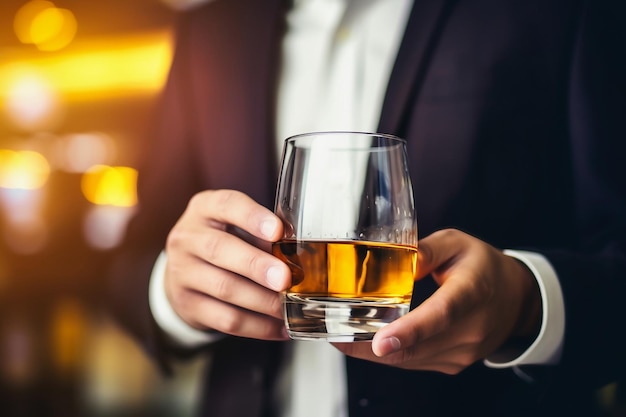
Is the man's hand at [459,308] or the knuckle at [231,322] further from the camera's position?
the knuckle at [231,322]

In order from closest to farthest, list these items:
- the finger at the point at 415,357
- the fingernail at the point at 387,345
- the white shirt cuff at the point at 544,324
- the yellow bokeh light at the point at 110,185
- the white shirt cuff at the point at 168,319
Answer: the fingernail at the point at 387,345 < the finger at the point at 415,357 < the white shirt cuff at the point at 544,324 < the white shirt cuff at the point at 168,319 < the yellow bokeh light at the point at 110,185

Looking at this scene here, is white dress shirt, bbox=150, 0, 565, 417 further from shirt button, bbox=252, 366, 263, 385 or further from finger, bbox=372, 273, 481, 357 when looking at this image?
finger, bbox=372, 273, 481, 357

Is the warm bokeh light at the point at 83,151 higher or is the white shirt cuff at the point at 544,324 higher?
the warm bokeh light at the point at 83,151

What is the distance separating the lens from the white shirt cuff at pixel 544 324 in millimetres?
770

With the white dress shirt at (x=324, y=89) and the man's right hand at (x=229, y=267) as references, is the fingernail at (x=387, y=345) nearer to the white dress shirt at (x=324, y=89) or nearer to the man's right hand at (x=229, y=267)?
the man's right hand at (x=229, y=267)

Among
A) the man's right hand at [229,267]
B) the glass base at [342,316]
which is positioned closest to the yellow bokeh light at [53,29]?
the man's right hand at [229,267]

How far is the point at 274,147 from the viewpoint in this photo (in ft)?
3.01

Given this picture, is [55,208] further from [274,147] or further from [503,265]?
[503,265]

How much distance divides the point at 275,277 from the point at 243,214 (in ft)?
0.24

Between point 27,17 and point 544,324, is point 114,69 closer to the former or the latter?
point 27,17

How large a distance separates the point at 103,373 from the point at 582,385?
703 millimetres

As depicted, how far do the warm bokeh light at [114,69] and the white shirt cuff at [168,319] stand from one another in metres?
0.29

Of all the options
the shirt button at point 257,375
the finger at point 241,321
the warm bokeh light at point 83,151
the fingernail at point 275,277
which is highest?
the warm bokeh light at point 83,151

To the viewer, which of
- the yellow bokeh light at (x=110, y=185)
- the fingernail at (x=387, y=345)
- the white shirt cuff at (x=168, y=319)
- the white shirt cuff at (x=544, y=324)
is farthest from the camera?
the yellow bokeh light at (x=110, y=185)
